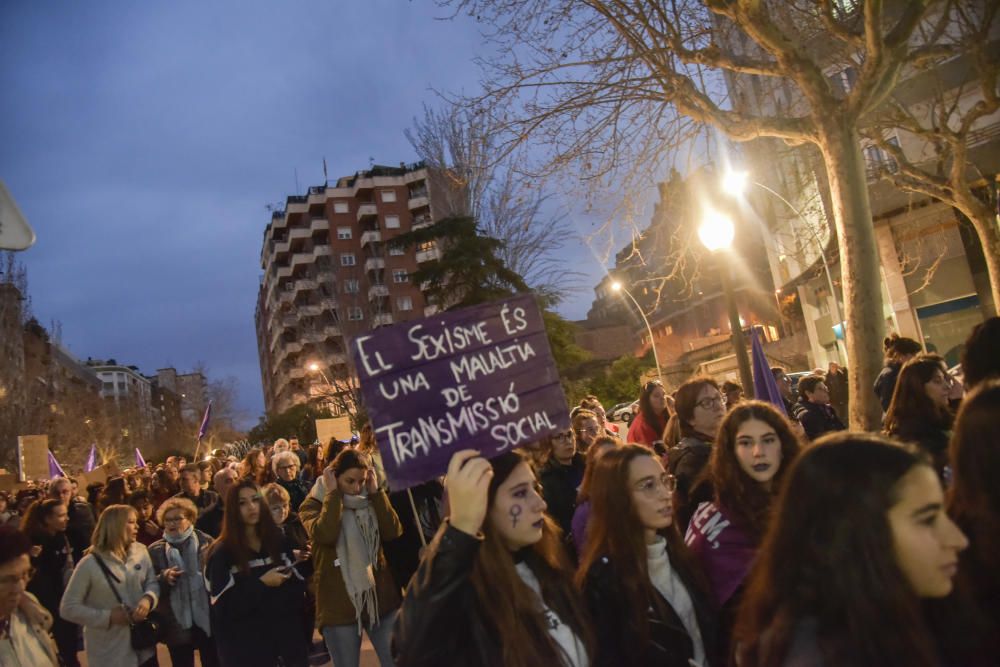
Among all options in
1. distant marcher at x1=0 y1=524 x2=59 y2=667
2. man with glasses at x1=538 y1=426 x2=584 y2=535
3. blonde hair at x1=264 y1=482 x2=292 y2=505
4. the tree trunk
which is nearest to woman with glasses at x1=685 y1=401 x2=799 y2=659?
man with glasses at x1=538 y1=426 x2=584 y2=535

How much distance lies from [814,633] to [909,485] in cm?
45

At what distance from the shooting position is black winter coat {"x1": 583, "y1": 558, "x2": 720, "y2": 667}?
8.52 feet

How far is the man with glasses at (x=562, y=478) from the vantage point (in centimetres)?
520

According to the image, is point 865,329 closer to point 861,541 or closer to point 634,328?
point 861,541

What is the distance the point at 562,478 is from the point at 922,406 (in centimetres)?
246

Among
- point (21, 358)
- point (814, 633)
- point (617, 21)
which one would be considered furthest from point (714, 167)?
point (21, 358)

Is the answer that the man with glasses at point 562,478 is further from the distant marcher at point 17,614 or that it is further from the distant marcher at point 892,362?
the distant marcher at point 17,614

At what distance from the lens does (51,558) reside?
6.86 meters

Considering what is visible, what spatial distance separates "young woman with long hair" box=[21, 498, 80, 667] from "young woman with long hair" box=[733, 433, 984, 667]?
22.9 ft

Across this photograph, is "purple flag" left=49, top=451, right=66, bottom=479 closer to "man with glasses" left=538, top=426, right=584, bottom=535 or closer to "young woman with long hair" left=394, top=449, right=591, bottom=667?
"man with glasses" left=538, top=426, right=584, bottom=535

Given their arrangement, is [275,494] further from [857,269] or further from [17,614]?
[857,269]

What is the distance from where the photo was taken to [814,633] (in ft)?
5.79

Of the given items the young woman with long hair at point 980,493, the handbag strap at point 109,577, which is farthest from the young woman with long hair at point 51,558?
the young woman with long hair at point 980,493

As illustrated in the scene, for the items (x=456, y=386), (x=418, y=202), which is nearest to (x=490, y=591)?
(x=456, y=386)
